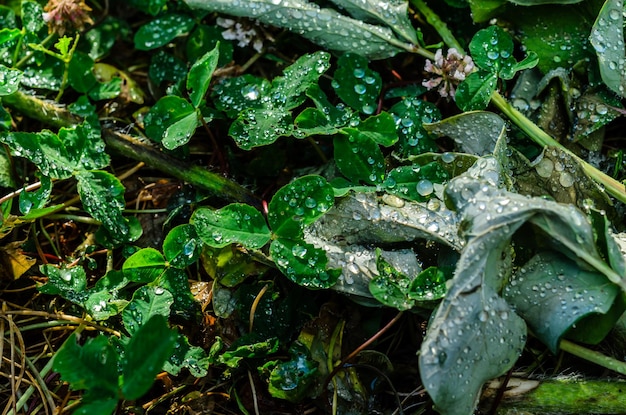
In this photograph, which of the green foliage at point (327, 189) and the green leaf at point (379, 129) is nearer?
the green foliage at point (327, 189)

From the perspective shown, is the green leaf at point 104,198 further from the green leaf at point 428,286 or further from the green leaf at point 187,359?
the green leaf at point 428,286

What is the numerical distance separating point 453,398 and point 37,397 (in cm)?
112

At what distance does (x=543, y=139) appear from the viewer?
1.78 metres

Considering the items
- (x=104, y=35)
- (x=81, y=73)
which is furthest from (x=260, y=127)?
(x=104, y=35)

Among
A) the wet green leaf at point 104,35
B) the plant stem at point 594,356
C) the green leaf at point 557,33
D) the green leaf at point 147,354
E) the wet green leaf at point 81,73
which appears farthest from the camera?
the wet green leaf at point 104,35

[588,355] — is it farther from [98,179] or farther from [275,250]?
[98,179]

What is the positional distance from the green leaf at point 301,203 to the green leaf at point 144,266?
360mm

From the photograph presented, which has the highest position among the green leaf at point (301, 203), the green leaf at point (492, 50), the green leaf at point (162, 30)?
the green leaf at point (492, 50)

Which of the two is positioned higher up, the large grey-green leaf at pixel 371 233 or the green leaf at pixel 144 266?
the large grey-green leaf at pixel 371 233

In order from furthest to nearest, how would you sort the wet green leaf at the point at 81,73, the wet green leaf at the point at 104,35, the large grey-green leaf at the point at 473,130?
the wet green leaf at the point at 104,35 → the wet green leaf at the point at 81,73 → the large grey-green leaf at the point at 473,130

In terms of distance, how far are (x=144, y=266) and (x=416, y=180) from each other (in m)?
0.81

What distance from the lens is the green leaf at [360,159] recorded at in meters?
1.76

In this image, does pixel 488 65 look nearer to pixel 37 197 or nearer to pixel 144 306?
pixel 144 306

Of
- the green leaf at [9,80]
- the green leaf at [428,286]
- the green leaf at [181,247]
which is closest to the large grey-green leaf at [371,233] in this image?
the green leaf at [428,286]
